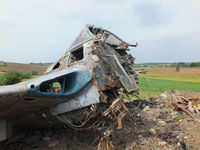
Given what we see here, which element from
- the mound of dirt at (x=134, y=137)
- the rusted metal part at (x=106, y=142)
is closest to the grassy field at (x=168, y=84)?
the mound of dirt at (x=134, y=137)

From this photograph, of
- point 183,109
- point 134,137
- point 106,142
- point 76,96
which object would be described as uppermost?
point 76,96

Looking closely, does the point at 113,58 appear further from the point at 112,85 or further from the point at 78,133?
the point at 78,133

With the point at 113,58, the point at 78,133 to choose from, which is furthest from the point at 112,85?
the point at 78,133

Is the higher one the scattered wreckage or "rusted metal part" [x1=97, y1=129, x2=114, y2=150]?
the scattered wreckage

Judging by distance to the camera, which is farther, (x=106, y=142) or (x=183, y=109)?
(x=183, y=109)

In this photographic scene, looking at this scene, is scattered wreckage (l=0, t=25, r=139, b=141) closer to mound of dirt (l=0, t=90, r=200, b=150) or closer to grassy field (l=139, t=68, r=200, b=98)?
mound of dirt (l=0, t=90, r=200, b=150)

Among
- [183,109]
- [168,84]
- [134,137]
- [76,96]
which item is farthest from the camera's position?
[168,84]

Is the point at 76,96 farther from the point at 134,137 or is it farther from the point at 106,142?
the point at 134,137

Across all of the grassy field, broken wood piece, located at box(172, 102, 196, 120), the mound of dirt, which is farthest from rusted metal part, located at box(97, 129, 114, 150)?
broken wood piece, located at box(172, 102, 196, 120)

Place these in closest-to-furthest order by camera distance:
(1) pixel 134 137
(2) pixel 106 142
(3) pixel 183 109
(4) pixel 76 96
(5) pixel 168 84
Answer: (2) pixel 106 142 < (4) pixel 76 96 < (1) pixel 134 137 < (3) pixel 183 109 < (5) pixel 168 84

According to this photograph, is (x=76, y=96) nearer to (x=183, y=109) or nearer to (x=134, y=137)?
(x=134, y=137)

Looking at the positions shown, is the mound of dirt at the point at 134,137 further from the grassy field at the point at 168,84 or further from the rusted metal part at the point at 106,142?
the grassy field at the point at 168,84

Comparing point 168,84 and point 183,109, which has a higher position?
point 183,109

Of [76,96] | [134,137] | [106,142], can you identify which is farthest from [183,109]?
[76,96]
